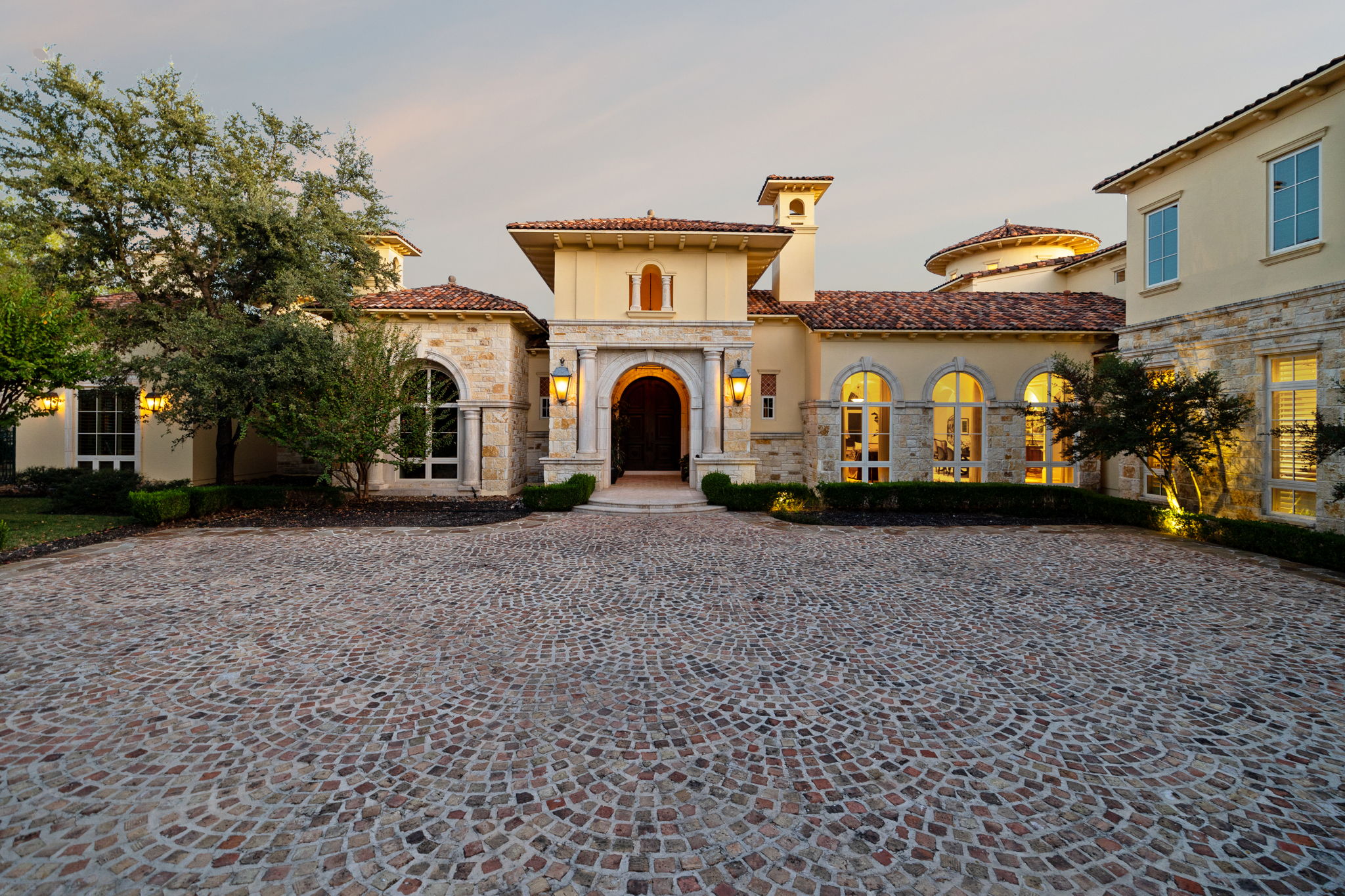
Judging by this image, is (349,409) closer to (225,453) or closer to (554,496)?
(225,453)

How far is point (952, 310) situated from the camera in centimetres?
1606

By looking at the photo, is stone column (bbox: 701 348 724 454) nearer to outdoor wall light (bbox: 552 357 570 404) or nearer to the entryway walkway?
the entryway walkway

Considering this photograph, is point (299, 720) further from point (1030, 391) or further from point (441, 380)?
point (1030, 391)

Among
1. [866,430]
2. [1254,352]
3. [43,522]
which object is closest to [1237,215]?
[1254,352]

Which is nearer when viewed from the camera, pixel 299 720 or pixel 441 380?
pixel 299 720

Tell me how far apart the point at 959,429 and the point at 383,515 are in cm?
1520

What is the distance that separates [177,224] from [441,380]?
6.27 meters

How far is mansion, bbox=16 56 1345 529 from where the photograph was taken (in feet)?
38.6

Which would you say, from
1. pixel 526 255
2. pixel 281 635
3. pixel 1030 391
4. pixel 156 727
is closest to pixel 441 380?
pixel 526 255

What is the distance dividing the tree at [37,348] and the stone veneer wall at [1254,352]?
1941 cm

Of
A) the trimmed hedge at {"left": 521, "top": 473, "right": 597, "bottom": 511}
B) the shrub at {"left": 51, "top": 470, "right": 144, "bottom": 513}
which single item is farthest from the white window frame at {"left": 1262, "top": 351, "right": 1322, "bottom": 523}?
the shrub at {"left": 51, "top": 470, "right": 144, "bottom": 513}

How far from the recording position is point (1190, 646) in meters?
4.78

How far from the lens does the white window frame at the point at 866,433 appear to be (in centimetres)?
1548

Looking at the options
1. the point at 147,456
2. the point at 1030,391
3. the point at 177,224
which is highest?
the point at 177,224
